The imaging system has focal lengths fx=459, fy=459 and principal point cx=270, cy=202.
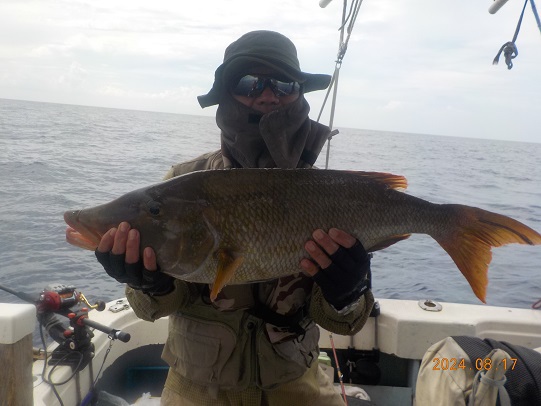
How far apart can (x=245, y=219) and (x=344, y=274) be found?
1.84 ft

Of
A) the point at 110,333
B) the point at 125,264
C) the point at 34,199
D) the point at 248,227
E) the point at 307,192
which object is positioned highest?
the point at 307,192

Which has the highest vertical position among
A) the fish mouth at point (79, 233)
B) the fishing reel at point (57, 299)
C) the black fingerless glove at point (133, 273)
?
the fish mouth at point (79, 233)

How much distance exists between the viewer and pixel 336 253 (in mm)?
2215

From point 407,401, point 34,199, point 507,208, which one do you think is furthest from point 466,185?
point 407,401

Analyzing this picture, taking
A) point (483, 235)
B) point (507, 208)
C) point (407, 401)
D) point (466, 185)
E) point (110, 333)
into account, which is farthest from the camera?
point (466, 185)

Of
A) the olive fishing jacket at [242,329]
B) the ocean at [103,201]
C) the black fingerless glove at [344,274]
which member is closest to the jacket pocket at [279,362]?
the olive fishing jacket at [242,329]

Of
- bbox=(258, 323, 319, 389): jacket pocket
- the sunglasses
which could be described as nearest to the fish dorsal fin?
the sunglasses

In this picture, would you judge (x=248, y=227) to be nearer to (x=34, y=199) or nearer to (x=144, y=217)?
(x=144, y=217)

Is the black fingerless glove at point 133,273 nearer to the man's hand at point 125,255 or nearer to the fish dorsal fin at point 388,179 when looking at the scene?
the man's hand at point 125,255

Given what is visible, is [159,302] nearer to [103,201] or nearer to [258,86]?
[258,86]

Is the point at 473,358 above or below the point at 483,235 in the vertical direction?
below

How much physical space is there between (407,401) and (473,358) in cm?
149

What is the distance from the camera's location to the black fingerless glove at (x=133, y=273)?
216 centimetres

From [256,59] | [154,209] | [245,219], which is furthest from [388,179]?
[154,209]
